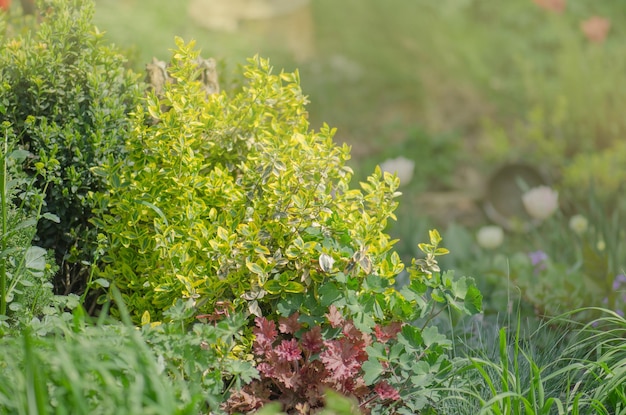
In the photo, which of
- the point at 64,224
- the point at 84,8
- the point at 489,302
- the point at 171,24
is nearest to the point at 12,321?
the point at 64,224

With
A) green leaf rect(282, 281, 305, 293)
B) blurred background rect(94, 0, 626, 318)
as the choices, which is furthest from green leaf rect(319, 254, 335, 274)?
blurred background rect(94, 0, 626, 318)

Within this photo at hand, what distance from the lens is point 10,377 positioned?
189cm

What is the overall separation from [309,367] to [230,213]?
22.1 inches

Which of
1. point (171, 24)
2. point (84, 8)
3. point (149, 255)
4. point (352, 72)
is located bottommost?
point (352, 72)

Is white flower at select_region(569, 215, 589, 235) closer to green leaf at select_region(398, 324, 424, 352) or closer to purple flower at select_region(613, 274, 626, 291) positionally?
purple flower at select_region(613, 274, 626, 291)

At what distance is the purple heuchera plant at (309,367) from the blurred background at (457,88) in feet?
5.95

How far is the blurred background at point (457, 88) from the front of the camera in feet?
17.0

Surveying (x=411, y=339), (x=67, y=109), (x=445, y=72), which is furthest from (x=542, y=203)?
(x=445, y=72)

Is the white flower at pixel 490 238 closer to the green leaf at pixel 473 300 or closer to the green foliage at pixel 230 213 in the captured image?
the green foliage at pixel 230 213

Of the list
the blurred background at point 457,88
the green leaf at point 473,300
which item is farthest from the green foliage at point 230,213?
the blurred background at point 457,88

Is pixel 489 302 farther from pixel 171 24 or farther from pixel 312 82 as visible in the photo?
pixel 171 24

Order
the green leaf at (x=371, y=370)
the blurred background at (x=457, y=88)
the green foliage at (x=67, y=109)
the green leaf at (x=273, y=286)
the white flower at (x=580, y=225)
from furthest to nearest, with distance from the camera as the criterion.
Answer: the blurred background at (x=457, y=88) → the white flower at (x=580, y=225) → the green foliage at (x=67, y=109) → the green leaf at (x=273, y=286) → the green leaf at (x=371, y=370)

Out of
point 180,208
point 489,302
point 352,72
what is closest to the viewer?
point 180,208

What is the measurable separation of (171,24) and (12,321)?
4690 mm
